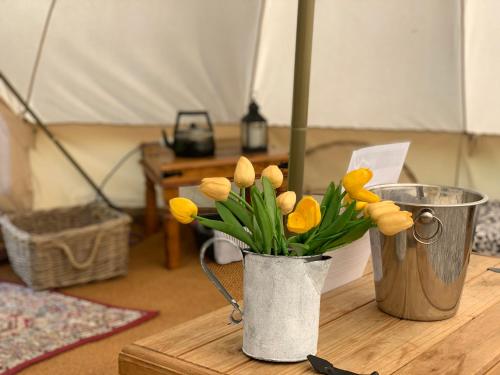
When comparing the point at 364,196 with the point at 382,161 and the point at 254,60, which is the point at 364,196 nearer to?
the point at 382,161

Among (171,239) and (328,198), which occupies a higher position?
(328,198)

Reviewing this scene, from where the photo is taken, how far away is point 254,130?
3.35 m

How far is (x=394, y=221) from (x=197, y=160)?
2316mm

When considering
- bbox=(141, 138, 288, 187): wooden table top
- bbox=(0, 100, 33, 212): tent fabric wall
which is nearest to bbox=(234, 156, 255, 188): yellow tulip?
bbox=(141, 138, 288, 187): wooden table top

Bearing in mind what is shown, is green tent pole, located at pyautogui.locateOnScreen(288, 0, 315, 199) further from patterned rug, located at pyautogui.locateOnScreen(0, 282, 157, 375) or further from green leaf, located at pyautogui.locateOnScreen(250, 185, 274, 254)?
patterned rug, located at pyautogui.locateOnScreen(0, 282, 157, 375)

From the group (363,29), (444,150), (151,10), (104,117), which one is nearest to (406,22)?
(363,29)

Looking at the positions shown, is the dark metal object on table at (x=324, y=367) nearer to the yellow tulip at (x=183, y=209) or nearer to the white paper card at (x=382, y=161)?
the yellow tulip at (x=183, y=209)

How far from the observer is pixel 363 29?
10.7 ft

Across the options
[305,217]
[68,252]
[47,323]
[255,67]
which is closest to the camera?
[305,217]

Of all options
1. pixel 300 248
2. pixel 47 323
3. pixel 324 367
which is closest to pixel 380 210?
pixel 300 248

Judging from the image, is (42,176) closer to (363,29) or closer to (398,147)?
(363,29)

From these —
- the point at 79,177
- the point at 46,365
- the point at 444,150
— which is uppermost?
the point at 444,150

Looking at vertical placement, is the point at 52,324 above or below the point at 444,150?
below

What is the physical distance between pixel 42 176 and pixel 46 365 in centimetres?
176
